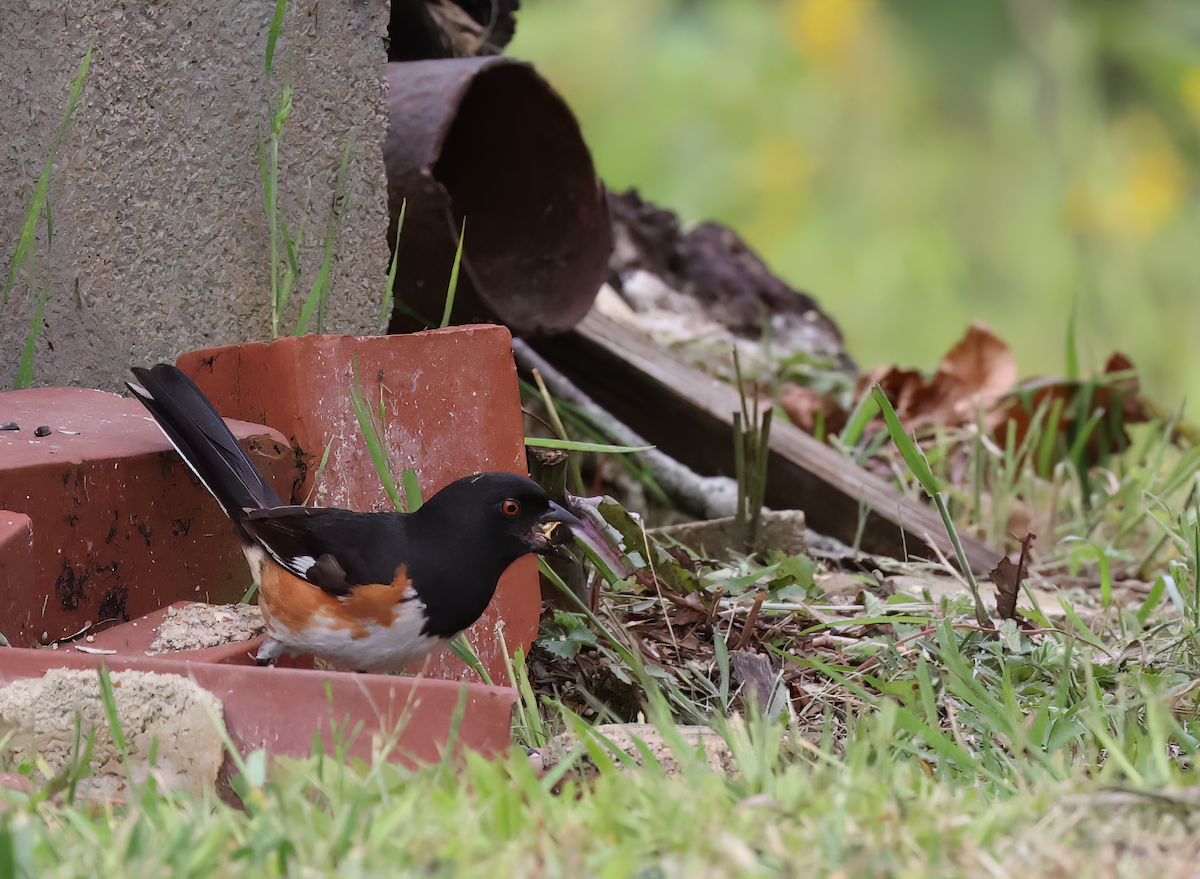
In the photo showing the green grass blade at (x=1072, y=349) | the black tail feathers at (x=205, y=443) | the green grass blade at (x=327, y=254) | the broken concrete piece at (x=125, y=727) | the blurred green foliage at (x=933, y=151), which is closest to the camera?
the broken concrete piece at (x=125, y=727)

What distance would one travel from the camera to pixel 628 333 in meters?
4.27

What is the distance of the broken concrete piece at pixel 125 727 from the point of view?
1622mm

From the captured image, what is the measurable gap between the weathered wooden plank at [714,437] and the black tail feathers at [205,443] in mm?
1845

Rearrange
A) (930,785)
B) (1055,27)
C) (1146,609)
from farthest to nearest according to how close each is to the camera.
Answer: (1055,27) < (1146,609) < (930,785)

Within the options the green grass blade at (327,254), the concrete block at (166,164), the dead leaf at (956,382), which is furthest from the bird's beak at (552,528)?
the dead leaf at (956,382)

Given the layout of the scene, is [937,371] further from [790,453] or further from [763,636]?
[763,636]

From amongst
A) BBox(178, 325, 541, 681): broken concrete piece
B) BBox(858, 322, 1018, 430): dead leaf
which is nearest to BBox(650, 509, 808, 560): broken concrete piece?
BBox(178, 325, 541, 681): broken concrete piece

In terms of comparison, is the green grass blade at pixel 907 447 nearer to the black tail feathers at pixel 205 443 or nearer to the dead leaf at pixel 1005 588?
the dead leaf at pixel 1005 588

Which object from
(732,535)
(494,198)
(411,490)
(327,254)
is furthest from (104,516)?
(494,198)

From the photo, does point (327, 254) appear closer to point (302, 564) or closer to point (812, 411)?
point (302, 564)

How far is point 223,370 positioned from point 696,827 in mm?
1533

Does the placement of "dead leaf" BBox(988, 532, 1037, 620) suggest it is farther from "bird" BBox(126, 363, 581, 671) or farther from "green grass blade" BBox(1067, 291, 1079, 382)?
"green grass blade" BBox(1067, 291, 1079, 382)

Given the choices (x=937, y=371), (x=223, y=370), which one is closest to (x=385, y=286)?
(x=223, y=370)

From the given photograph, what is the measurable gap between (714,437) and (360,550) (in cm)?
211
